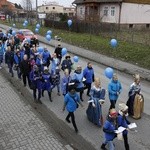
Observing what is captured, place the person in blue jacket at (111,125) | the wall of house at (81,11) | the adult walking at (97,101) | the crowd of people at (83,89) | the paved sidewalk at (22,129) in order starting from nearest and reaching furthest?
the person in blue jacket at (111,125), the crowd of people at (83,89), the paved sidewalk at (22,129), the adult walking at (97,101), the wall of house at (81,11)

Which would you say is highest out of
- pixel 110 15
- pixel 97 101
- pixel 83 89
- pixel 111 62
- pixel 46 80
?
pixel 110 15

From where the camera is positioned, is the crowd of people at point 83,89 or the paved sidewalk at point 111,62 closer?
the crowd of people at point 83,89

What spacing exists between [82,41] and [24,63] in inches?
613

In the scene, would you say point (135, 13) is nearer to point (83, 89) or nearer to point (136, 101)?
point (83, 89)

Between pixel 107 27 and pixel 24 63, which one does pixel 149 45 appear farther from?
pixel 24 63

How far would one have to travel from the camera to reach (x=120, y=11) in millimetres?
40875

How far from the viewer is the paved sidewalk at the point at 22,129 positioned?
812 centimetres

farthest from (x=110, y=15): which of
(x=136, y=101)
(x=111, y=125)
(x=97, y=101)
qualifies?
(x=111, y=125)

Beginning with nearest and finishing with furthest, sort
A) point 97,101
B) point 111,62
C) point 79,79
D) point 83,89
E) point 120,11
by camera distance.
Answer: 1. point 97,101
2. point 79,79
3. point 83,89
4. point 111,62
5. point 120,11

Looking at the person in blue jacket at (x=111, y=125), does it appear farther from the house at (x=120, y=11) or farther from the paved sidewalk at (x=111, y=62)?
the house at (x=120, y=11)

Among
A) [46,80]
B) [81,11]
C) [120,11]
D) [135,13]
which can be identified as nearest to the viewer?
[46,80]

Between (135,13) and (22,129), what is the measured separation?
36.5 m

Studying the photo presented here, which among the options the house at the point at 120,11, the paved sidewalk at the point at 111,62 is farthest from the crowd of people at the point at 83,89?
the house at the point at 120,11

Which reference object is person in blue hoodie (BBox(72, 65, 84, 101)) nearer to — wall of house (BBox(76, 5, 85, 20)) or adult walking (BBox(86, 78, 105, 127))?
adult walking (BBox(86, 78, 105, 127))
